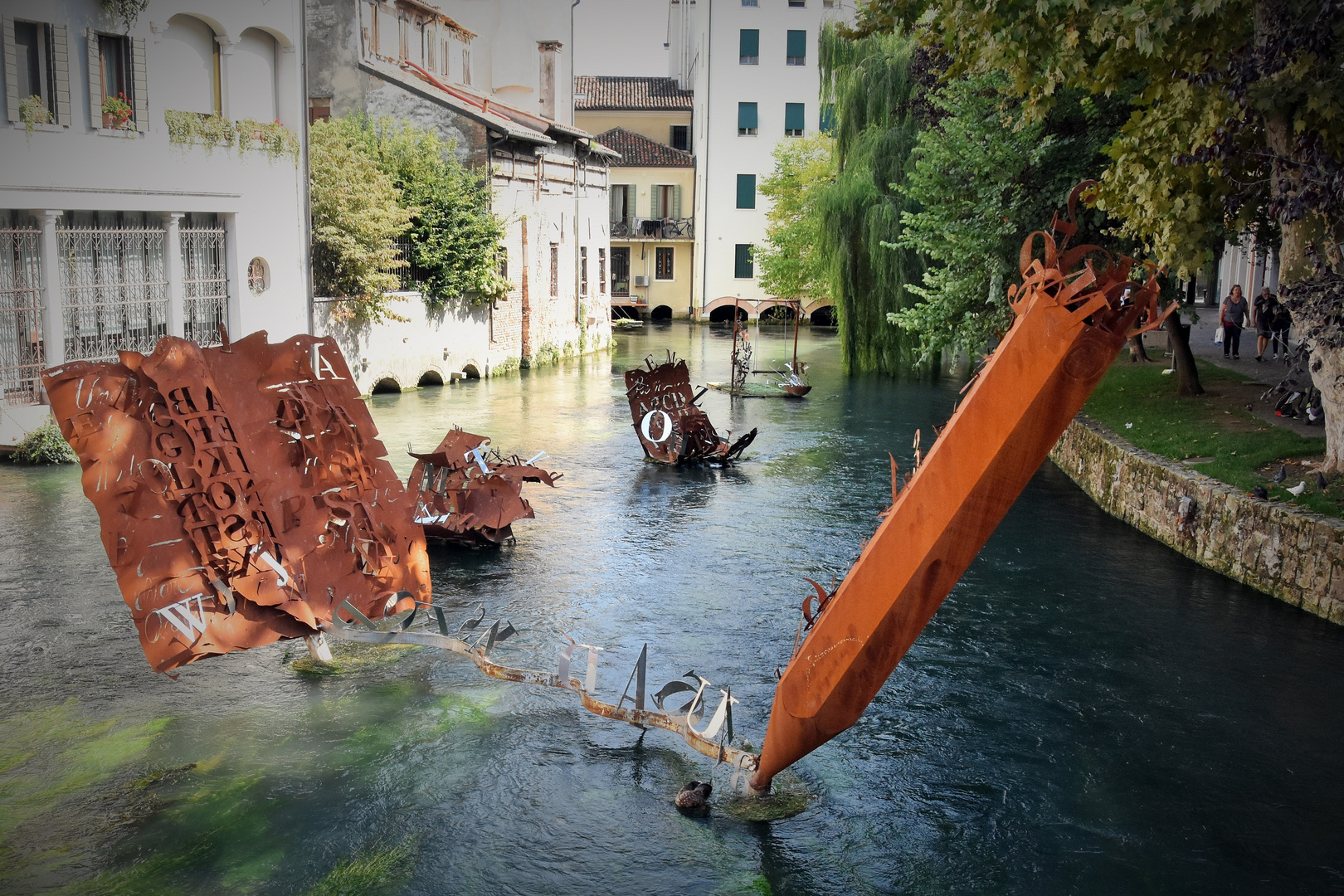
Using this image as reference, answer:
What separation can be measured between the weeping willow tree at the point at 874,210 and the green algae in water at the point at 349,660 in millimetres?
19832

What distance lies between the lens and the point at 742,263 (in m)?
49.7

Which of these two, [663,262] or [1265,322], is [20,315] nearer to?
[1265,322]

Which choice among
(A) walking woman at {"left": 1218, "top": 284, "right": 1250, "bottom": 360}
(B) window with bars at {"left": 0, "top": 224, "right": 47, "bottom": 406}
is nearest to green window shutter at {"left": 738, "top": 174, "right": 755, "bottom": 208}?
(A) walking woman at {"left": 1218, "top": 284, "right": 1250, "bottom": 360}

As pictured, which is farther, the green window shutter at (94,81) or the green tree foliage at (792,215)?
the green tree foliage at (792,215)

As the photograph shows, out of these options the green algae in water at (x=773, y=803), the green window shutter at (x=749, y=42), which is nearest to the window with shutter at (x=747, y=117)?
the green window shutter at (x=749, y=42)

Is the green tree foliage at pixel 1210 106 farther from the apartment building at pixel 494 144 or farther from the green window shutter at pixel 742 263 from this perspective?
the green window shutter at pixel 742 263

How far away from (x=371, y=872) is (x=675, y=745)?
2.58 metres

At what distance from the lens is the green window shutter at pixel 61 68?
59.1ft

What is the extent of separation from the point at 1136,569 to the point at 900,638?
8.66 m

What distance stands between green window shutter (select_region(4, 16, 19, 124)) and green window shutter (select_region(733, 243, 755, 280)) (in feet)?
113

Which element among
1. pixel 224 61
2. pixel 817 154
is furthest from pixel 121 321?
pixel 817 154

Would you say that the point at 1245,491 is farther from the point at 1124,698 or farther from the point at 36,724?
the point at 36,724

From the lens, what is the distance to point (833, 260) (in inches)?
1160

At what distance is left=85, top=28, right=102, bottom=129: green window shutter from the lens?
1864cm
